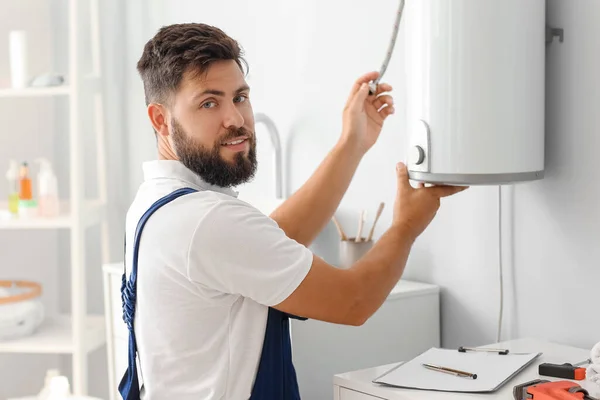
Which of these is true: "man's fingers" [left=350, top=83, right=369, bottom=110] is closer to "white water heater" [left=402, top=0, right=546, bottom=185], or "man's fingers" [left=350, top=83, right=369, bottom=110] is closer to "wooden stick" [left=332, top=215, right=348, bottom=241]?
"white water heater" [left=402, top=0, right=546, bottom=185]

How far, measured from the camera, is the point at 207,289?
4.50 feet

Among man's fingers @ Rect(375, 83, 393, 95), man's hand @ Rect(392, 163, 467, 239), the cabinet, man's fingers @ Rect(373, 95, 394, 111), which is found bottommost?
the cabinet

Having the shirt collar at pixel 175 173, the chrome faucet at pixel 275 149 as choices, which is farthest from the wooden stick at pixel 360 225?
the shirt collar at pixel 175 173

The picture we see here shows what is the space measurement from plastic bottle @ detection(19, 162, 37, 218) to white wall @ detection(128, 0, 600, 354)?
2.55 feet

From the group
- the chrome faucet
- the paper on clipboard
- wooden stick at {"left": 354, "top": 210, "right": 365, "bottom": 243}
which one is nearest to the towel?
the paper on clipboard

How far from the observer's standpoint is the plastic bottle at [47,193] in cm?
291

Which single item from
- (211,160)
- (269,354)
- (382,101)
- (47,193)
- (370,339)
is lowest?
(370,339)

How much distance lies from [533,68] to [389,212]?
716mm

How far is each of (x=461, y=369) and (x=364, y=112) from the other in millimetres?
555

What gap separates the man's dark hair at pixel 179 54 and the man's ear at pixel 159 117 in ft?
0.04

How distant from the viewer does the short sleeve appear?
132cm

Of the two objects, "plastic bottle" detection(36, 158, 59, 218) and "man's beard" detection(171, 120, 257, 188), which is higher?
"man's beard" detection(171, 120, 257, 188)

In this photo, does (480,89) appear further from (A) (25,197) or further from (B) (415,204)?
(A) (25,197)

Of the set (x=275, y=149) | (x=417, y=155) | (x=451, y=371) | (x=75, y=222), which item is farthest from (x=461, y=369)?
(x=75, y=222)
